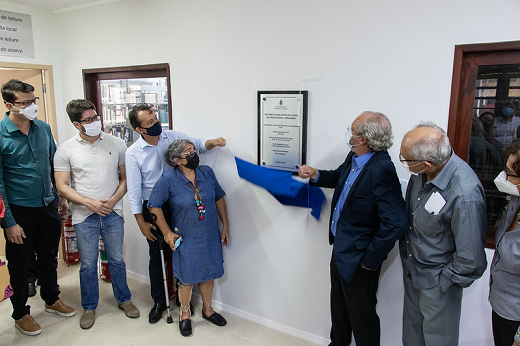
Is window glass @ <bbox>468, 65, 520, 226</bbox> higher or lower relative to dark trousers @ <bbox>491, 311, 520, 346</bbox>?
higher

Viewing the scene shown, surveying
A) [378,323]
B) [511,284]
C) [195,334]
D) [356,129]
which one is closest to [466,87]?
[356,129]

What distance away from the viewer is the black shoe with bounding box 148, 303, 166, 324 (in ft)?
9.62

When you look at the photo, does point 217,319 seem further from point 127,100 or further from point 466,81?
point 466,81

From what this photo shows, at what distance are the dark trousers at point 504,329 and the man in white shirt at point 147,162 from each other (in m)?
1.97

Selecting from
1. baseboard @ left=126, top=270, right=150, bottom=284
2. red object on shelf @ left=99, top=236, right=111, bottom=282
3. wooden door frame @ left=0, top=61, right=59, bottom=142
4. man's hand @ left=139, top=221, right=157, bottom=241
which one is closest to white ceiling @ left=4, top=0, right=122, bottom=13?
wooden door frame @ left=0, top=61, right=59, bottom=142

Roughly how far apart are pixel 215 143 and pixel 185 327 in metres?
1.44

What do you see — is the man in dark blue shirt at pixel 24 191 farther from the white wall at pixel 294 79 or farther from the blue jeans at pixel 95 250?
the white wall at pixel 294 79

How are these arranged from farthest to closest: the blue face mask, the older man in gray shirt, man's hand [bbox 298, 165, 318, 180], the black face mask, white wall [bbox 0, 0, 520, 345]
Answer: the blue face mask → the black face mask → man's hand [bbox 298, 165, 318, 180] → white wall [bbox 0, 0, 520, 345] → the older man in gray shirt

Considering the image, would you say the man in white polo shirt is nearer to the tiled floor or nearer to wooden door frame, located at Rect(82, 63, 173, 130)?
the tiled floor

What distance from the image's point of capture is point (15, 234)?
2521 millimetres

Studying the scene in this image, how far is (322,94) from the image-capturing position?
2.36 m

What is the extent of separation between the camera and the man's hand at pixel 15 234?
251 centimetres

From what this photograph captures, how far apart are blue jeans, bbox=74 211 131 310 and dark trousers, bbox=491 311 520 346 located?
2601 mm

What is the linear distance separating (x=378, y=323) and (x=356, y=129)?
1.18 m
